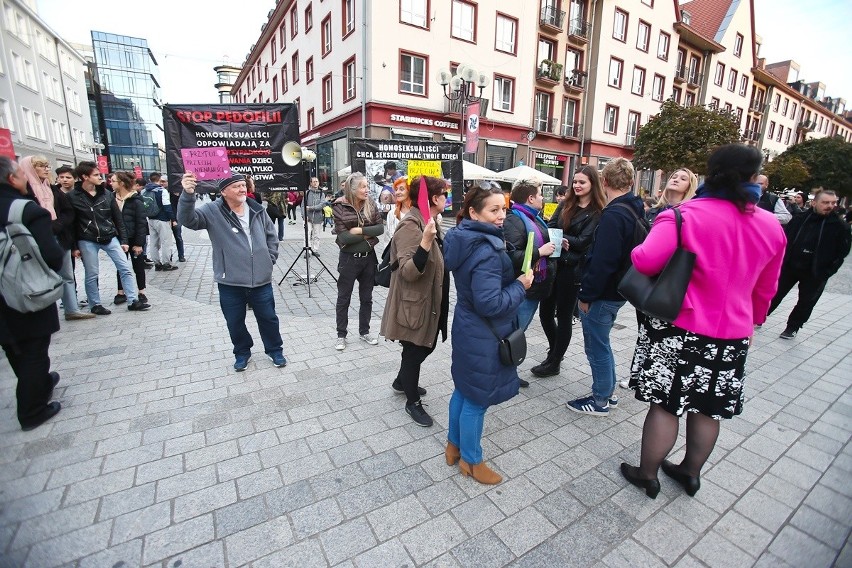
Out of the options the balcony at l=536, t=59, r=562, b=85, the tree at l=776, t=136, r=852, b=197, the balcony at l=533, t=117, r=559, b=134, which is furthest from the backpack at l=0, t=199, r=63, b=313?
the tree at l=776, t=136, r=852, b=197

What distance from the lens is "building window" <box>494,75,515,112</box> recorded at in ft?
69.9

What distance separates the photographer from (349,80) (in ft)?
66.1

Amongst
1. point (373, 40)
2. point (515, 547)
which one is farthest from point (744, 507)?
point (373, 40)

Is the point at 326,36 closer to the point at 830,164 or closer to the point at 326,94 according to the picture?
the point at 326,94

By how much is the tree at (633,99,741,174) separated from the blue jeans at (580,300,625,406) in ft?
66.4

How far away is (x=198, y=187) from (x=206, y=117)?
1292 millimetres

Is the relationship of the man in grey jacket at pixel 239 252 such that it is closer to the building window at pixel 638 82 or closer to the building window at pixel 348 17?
the building window at pixel 348 17

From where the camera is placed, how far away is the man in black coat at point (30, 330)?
2.83m

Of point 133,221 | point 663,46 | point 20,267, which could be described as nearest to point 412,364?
point 20,267

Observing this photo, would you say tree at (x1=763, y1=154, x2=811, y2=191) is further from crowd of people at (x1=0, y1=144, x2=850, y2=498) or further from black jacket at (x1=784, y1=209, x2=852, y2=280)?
crowd of people at (x1=0, y1=144, x2=850, y2=498)

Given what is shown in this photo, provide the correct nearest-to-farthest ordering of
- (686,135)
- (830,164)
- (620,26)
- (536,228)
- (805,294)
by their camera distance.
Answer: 1. (536,228)
2. (805,294)
3. (686,135)
4. (620,26)
5. (830,164)

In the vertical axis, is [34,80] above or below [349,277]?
above

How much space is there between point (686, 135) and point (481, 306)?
23.1 meters

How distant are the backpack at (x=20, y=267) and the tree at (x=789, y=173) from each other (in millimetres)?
36013
